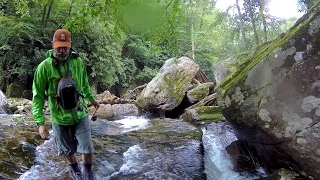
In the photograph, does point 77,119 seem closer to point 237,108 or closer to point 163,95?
point 237,108

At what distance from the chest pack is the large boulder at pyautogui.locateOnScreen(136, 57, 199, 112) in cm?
918

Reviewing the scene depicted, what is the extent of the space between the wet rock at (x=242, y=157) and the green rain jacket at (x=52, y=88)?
3002 millimetres

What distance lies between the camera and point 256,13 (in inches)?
563

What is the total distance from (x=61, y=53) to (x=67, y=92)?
1.55ft

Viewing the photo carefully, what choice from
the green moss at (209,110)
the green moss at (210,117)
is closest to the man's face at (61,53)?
the green moss at (210,117)

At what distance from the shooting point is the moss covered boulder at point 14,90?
60.1 feet

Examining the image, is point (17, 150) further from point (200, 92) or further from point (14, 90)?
point (14, 90)

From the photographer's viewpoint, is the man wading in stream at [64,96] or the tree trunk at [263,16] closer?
the man wading in stream at [64,96]

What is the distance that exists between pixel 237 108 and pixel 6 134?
212 inches

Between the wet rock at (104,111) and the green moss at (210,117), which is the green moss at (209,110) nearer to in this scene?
the green moss at (210,117)

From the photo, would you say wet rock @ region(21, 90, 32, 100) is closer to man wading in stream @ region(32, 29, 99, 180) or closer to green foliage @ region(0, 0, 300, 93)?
green foliage @ region(0, 0, 300, 93)

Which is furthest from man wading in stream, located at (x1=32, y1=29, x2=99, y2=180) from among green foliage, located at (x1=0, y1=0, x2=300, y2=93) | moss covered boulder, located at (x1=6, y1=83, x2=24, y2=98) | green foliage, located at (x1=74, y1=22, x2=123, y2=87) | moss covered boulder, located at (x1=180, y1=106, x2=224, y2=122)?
green foliage, located at (x1=74, y1=22, x2=123, y2=87)

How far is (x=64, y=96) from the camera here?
3.40 m

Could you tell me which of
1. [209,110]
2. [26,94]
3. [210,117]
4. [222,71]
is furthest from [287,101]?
[26,94]
